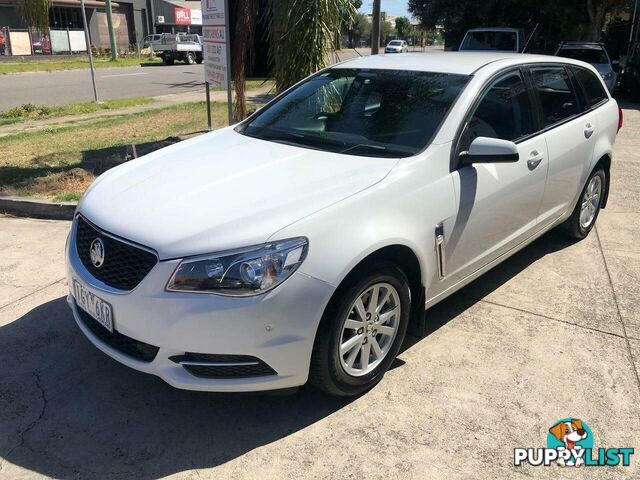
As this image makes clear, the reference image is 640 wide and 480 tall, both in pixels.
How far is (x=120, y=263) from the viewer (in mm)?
2758

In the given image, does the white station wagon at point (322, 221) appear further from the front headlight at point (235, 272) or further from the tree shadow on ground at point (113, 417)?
the tree shadow on ground at point (113, 417)

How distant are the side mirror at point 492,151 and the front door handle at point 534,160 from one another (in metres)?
0.73

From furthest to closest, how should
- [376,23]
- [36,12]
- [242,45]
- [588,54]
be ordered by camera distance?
1. [588,54]
2. [376,23]
3. [242,45]
4. [36,12]

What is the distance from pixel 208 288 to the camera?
2539 millimetres

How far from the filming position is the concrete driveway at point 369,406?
105 inches

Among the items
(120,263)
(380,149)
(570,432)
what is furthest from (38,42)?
(570,432)

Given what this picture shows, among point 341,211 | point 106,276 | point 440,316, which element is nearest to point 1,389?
point 106,276

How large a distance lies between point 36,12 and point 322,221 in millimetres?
5933

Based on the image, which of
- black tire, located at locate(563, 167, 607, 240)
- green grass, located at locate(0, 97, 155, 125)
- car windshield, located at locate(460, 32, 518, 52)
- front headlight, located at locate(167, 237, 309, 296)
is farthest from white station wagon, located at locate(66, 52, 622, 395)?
car windshield, located at locate(460, 32, 518, 52)

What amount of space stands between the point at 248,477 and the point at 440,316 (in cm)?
193

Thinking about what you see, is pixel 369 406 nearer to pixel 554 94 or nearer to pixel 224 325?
pixel 224 325

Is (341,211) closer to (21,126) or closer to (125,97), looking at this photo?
(21,126)

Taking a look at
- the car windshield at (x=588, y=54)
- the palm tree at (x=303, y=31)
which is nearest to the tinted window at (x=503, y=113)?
the palm tree at (x=303, y=31)

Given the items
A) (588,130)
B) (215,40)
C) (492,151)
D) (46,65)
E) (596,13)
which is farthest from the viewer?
(46,65)
